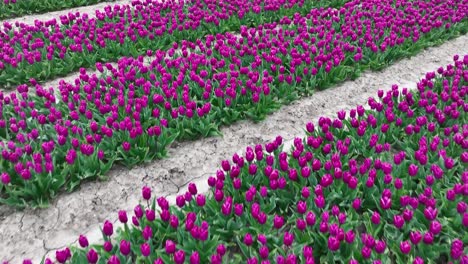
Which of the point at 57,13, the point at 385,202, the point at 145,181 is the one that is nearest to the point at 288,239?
the point at 385,202

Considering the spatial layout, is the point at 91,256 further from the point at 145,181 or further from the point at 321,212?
the point at 321,212

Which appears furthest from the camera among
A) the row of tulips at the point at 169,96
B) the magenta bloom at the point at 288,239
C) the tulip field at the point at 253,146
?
the row of tulips at the point at 169,96

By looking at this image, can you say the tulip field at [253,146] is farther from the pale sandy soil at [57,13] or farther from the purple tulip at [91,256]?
the pale sandy soil at [57,13]

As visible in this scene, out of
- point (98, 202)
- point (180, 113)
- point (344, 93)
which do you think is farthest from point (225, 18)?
point (98, 202)

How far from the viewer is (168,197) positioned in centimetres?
441

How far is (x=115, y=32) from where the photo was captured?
833cm

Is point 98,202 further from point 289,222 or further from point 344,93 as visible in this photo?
point 344,93

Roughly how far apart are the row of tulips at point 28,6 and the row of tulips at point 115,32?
224 centimetres

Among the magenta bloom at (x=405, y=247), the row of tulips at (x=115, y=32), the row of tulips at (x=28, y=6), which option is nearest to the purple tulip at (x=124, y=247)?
the magenta bloom at (x=405, y=247)

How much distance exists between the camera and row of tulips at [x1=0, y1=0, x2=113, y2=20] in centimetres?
1059

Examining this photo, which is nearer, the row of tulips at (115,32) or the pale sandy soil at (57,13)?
the row of tulips at (115,32)

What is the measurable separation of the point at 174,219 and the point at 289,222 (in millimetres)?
942

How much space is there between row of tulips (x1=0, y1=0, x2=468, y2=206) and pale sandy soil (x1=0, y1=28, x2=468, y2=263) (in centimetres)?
13

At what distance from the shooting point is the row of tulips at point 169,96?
442 cm
